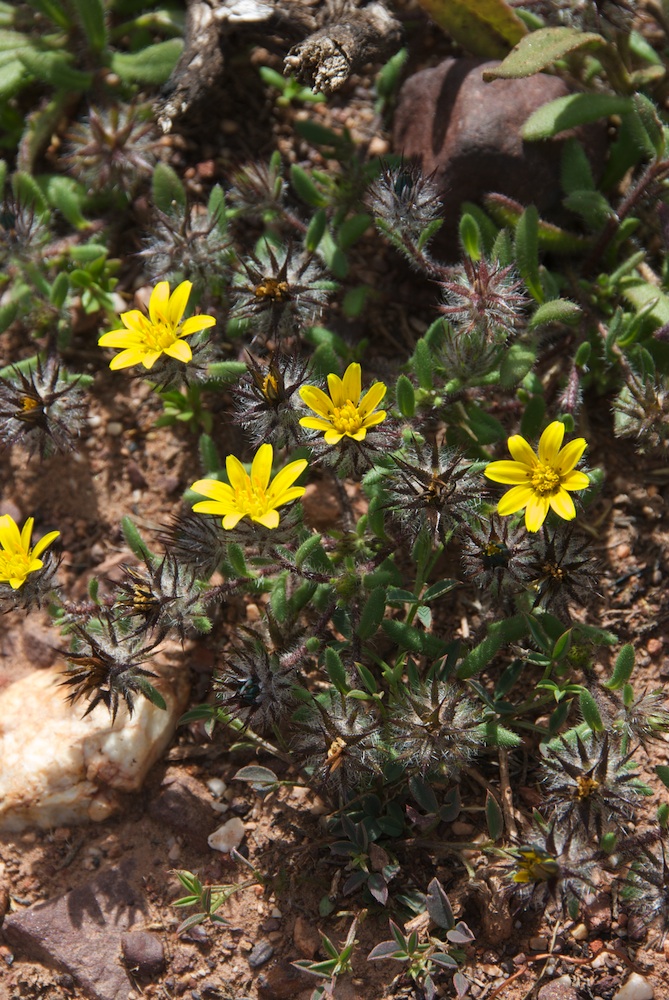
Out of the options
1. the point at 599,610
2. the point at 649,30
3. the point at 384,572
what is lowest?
the point at 599,610

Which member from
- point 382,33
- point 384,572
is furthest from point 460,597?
point 382,33

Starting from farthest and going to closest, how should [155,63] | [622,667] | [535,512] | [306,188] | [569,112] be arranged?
[155,63]
[306,188]
[569,112]
[622,667]
[535,512]

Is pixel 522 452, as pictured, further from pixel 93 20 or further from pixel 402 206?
pixel 93 20

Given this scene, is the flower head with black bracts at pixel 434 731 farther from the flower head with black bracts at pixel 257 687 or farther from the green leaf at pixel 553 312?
the green leaf at pixel 553 312

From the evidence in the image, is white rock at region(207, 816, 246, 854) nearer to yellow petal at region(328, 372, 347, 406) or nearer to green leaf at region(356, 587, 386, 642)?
green leaf at region(356, 587, 386, 642)

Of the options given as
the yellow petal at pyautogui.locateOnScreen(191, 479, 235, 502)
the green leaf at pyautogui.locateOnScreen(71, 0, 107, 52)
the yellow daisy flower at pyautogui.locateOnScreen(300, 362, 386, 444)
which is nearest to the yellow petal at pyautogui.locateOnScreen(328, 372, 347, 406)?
the yellow daisy flower at pyautogui.locateOnScreen(300, 362, 386, 444)

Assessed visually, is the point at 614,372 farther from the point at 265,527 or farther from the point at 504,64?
the point at 265,527

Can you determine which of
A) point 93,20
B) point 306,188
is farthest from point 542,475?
point 93,20
